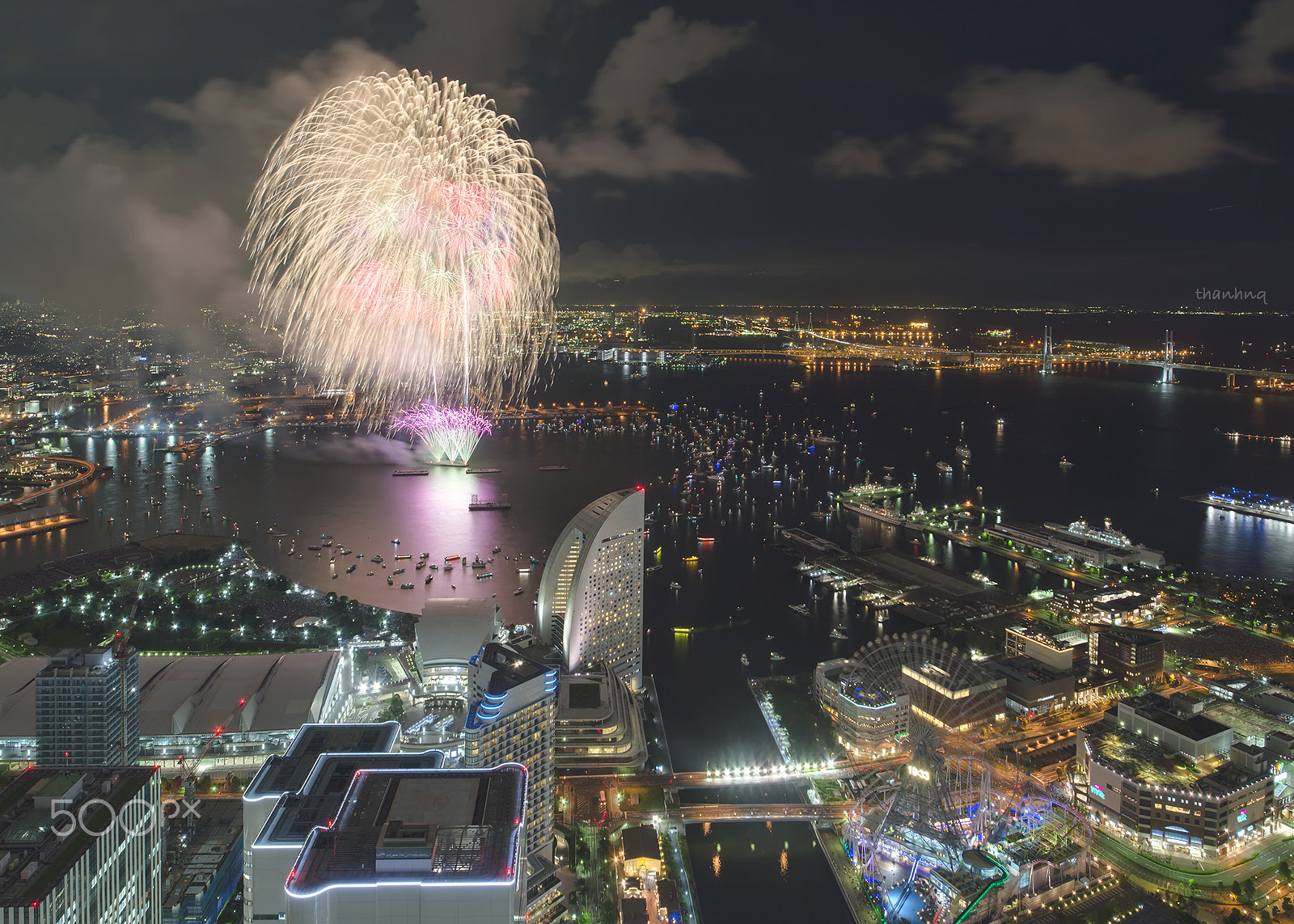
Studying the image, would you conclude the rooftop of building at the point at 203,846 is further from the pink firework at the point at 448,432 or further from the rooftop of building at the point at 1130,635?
the pink firework at the point at 448,432

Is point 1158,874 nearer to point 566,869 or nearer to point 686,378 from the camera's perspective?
point 566,869

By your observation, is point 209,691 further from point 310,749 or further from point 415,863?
point 415,863

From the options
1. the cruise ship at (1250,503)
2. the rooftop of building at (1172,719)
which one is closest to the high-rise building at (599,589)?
the rooftop of building at (1172,719)

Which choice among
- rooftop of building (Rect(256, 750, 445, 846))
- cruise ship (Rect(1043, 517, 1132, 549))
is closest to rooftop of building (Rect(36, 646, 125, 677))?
rooftop of building (Rect(256, 750, 445, 846))

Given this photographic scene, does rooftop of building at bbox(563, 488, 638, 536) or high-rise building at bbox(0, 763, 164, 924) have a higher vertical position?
rooftop of building at bbox(563, 488, 638, 536)

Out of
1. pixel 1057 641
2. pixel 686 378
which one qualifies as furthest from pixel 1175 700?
pixel 686 378

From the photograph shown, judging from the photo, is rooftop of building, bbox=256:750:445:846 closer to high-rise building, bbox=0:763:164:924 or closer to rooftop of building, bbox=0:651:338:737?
high-rise building, bbox=0:763:164:924
